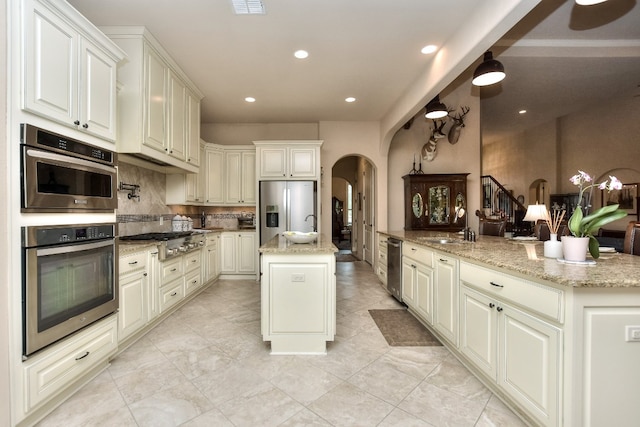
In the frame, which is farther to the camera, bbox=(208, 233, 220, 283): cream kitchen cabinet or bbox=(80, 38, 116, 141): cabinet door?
bbox=(208, 233, 220, 283): cream kitchen cabinet

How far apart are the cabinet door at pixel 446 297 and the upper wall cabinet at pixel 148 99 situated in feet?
9.57

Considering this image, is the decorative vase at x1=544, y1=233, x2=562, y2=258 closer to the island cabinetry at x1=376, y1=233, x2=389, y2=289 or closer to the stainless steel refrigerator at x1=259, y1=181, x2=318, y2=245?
the island cabinetry at x1=376, y1=233, x2=389, y2=289

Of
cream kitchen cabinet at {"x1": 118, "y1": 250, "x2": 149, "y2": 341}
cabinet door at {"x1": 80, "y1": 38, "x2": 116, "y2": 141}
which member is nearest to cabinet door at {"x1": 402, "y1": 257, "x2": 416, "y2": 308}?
cream kitchen cabinet at {"x1": 118, "y1": 250, "x2": 149, "y2": 341}

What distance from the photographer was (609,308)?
1314 mm

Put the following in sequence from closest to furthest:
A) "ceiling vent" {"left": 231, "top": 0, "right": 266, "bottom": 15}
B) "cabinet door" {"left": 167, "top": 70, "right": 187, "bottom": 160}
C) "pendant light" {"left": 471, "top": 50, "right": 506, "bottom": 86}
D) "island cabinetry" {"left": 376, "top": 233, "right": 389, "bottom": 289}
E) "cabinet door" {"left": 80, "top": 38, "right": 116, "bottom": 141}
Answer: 1. "cabinet door" {"left": 80, "top": 38, "right": 116, "bottom": 141}
2. "ceiling vent" {"left": 231, "top": 0, "right": 266, "bottom": 15}
3. "pendant light" {"left": 471, "top": 50, "right": 506, "bottom": 86}
4. "cabinet door" {"left": 167, "top": 70, "right": 187, "bottom": 160}
5. "island cabinetry" {"left": 376, "top": 233, "right": 389, "bottom": 289}

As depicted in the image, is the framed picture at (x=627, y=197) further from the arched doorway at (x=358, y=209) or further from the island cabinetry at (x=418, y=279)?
the island cabinetry at (x=418, y=279)

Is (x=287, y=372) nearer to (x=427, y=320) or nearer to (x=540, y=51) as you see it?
(x=427, y=320)

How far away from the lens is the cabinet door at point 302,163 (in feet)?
16.1

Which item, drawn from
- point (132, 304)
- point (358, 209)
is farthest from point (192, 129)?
point (358, 209)

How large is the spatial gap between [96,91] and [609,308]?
3.20m

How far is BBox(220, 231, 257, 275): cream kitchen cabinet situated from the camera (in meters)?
4.96

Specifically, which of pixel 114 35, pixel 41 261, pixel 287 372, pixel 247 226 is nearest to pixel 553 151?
pixel 247 226

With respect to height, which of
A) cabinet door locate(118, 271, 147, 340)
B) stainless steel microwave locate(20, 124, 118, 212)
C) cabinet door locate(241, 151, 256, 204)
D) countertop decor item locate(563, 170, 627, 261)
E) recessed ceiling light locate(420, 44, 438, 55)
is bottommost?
cabinet door locate(118, 271, 147, 340)

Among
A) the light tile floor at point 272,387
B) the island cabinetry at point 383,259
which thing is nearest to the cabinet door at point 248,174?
the island cabinetry at point 383,259
